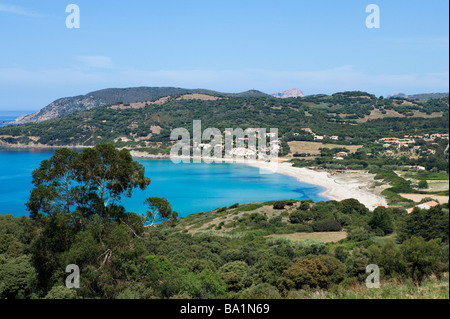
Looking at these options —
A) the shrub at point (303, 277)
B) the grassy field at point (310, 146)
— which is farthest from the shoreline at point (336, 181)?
the shrub at point (303, 277)

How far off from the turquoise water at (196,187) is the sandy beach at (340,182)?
136 centimetres

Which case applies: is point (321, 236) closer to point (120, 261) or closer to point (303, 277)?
point (303, 277)

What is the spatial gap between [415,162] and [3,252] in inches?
1708

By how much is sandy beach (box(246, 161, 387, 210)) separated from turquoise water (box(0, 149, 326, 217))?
1.36 metres

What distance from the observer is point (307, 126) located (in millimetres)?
79875

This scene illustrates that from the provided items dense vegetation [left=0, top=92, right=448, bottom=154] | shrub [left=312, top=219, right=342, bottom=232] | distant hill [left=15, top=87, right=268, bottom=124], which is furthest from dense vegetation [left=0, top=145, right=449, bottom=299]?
distant hill [left=15, top=87, right=268, bottom=124]

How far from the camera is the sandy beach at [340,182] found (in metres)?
32.3

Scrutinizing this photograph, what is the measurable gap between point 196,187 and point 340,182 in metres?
16.4

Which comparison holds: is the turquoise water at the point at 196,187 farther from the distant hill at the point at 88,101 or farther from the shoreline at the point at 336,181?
the distant hill at the point at 88,101

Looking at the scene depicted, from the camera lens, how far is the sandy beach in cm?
3228

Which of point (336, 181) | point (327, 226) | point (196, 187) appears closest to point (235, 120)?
point (196, 187)
